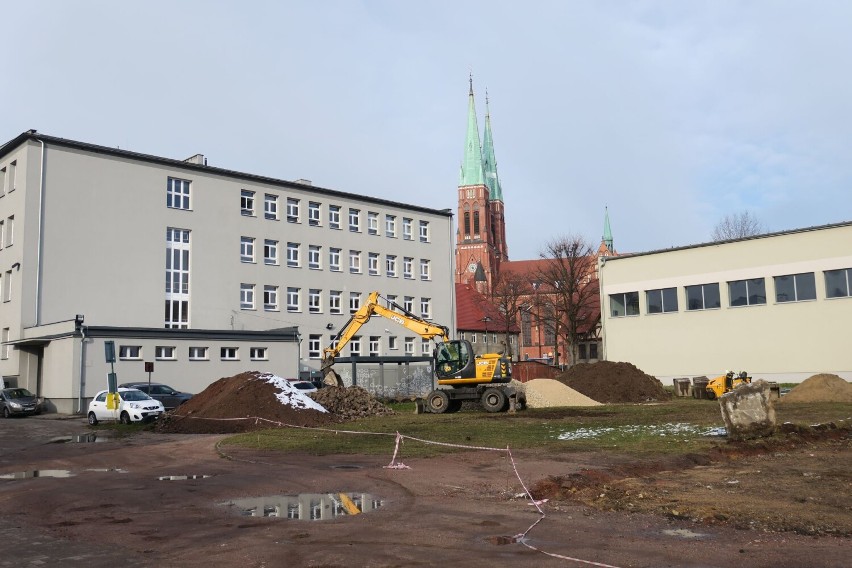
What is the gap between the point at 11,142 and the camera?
1695 inches

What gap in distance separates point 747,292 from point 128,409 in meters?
37.1

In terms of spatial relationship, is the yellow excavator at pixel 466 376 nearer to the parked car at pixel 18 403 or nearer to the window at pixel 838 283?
the parked car at pixel 18 403

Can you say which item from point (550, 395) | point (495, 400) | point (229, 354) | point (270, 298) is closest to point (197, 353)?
point (229, 354)

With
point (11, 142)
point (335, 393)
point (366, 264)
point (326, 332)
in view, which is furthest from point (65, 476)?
point (366, 264)

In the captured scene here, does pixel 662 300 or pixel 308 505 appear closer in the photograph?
pixel 308 505

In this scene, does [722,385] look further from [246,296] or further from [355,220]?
[355,220]

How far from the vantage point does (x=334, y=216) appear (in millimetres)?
58062

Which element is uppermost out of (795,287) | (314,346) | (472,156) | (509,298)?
(472,156)

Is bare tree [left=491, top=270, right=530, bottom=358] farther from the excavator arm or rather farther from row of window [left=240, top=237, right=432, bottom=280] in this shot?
the excavator arm

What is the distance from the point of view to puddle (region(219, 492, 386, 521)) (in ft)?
32.7

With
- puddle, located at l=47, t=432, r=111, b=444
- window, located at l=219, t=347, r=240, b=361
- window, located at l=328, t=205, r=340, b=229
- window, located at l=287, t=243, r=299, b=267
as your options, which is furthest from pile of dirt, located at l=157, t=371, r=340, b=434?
window, located at l=328, t=205, r=340, b=229

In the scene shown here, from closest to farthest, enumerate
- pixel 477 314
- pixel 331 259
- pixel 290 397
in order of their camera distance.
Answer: pixel 290 397
pixel 331 259
pixel 477 314

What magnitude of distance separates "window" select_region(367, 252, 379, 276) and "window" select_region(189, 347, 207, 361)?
18773mm

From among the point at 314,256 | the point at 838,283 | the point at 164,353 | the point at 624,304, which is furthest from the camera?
the point at 314,256
